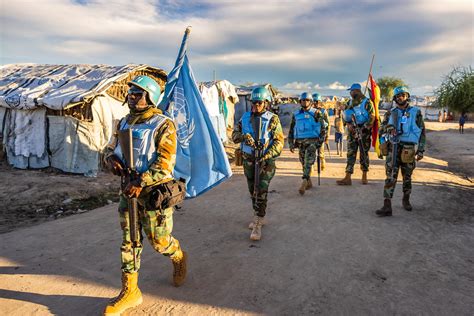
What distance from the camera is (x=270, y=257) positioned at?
13.4 feet

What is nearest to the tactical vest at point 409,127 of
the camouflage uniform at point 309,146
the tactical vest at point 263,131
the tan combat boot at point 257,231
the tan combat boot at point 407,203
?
the tan combat boot at point 407,203

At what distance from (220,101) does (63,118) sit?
854cm

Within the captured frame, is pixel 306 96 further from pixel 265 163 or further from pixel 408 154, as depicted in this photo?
pixel 265 163

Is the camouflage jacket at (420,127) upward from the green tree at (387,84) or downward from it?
downward

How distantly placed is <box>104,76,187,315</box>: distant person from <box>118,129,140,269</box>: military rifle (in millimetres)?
11

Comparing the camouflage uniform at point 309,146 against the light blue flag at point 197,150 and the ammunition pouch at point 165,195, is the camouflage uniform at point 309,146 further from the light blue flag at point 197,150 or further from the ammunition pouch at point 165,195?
the ammunition pouch at point 165,195

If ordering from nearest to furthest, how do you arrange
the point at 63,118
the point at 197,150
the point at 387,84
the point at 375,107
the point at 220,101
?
the point at 197,150
the point at 375,107
the point at 63,118
the point at 220,101
the point at 387,84

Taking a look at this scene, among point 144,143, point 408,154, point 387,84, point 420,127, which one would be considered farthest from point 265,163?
point 387,84

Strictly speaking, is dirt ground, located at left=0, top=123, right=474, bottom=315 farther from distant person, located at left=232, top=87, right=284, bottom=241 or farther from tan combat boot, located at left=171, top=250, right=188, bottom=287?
distant person, located at left=232, top=87, right=284, bottom=241

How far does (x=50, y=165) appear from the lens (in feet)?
32.7

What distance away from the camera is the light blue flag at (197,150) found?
Answer: 4137mm

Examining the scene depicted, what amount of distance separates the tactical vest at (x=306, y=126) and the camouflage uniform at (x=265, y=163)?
8.19 ft

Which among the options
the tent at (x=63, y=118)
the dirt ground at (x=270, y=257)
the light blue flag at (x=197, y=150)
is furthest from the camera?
the tent at (x=63, y=118)

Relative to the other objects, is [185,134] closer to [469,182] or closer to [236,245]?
[236,245]
